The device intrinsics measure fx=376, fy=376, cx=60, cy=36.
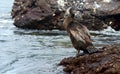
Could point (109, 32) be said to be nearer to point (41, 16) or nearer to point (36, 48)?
point (41, 16)

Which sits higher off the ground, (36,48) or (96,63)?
(96,63)

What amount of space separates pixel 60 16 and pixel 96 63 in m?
12.8

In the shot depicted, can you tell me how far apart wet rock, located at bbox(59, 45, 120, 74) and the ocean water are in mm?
344

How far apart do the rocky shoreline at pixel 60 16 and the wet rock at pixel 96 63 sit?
11.1m

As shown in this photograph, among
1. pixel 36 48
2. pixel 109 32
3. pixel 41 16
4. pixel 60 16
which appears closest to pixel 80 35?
pixel 36 48

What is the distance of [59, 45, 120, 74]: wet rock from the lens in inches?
348

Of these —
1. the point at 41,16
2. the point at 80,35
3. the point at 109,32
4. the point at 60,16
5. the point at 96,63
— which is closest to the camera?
the point at 96,63

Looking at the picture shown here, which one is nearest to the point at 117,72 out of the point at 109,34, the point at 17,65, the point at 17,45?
the point at 17,65

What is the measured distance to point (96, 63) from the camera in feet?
31.7

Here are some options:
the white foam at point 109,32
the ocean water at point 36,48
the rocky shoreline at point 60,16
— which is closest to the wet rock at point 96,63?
the ocean water at point 36,48

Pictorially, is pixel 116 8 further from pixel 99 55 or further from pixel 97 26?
pixel 99 55

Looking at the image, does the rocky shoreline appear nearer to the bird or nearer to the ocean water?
the ocean water

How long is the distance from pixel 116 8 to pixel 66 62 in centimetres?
1138

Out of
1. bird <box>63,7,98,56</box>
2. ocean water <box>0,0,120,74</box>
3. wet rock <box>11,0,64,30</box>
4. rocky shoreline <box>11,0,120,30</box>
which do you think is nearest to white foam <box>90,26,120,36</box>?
ocean water <box>0,0,120,74</box>
